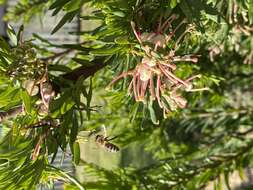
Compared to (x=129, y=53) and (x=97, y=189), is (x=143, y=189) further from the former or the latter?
(x=129, y=53)

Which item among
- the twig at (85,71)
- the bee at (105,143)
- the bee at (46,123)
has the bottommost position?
the bee at (105,143)

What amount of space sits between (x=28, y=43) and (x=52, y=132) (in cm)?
5

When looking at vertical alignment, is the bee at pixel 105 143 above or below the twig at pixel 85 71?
below

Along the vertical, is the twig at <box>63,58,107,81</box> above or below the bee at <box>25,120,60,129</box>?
above

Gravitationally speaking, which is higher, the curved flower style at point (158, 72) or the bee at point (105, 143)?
the curved flower style at point (158, 72)

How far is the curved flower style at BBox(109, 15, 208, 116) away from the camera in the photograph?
0.86 feet

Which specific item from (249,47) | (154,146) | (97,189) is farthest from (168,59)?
(154,146)

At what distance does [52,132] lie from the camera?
294mm

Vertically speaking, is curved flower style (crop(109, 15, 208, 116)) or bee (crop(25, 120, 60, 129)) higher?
curved flower style (crop(109, 15, 208, 116))

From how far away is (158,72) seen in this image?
0.26 m

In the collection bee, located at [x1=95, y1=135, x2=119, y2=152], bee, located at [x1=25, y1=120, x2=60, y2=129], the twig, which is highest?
the twig

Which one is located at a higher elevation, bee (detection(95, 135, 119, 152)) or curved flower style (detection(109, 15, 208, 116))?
curved flower style (detection(109, 15, 208, 116))

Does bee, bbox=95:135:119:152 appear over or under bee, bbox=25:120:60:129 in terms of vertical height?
under

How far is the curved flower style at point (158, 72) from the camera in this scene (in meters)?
0.26
